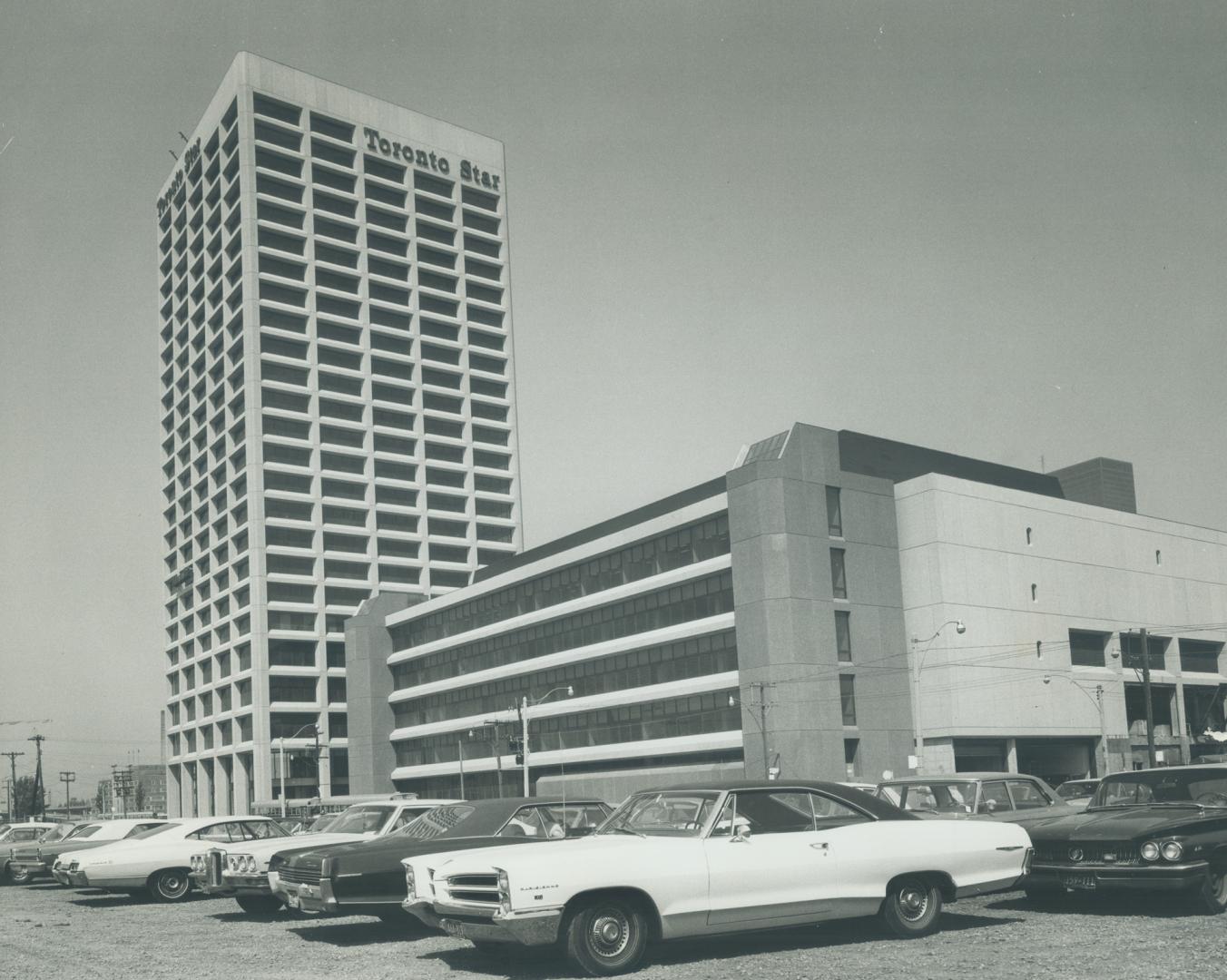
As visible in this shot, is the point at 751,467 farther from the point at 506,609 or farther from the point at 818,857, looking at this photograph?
the point at 818,857

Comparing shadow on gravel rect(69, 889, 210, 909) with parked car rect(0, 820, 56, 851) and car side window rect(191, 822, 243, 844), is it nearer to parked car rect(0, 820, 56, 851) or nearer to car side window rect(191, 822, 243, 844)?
car side window rect(191, 822, 243, 844)

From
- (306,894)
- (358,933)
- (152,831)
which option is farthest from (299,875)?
(152,831)

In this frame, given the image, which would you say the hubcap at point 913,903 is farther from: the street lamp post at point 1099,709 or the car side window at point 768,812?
the street lamp post at point 1099,709

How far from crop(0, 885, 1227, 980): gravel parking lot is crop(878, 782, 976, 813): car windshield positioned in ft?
4.86

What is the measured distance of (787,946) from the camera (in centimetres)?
1177

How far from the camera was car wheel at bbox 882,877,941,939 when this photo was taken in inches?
468

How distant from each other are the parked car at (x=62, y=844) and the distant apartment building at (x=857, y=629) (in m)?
37.2

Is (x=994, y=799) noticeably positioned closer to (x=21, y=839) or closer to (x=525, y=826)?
(x=525, y=826)

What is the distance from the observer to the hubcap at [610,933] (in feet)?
34.6

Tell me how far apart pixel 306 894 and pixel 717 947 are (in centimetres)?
501

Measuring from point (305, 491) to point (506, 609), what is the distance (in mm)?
32751

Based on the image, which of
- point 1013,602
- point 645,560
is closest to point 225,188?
point 645,560

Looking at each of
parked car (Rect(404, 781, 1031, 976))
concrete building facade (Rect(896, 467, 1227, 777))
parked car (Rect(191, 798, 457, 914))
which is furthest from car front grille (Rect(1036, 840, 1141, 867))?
concrete building facade (Rect(896, 467, 1227, 777))

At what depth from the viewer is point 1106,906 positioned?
1375 centimetres
